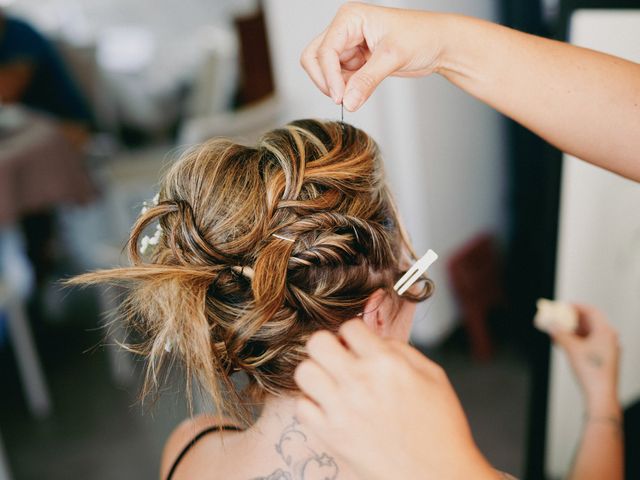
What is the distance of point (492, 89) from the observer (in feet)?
2.66

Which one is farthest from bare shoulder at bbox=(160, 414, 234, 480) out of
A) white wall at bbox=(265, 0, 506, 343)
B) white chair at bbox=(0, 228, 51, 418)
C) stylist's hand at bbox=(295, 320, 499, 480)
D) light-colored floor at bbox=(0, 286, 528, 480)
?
white chair at bbox=(0, 228, 51, 418)

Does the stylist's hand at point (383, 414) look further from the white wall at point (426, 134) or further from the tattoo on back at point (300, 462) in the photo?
the white wall at point (426, 134)

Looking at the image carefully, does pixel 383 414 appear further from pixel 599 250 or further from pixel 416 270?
pixel 599 250

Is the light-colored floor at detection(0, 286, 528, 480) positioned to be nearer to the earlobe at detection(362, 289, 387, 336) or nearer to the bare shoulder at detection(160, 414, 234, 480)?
the bare shoulder at detection(160, 414, 234, 480)

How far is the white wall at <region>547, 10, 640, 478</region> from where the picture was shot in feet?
3.72

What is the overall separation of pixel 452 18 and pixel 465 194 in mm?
1535

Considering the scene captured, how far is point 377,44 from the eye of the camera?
0.78 metres

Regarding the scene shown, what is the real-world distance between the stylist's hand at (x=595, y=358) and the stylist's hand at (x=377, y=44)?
56 centimetres

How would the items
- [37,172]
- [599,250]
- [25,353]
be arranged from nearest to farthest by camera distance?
[599,250], [25,353], [37,172]

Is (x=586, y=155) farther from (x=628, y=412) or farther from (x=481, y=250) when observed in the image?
(x=481, y=250)

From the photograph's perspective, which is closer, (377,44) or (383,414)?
Result: (383,414)

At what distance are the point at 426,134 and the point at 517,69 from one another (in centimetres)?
130

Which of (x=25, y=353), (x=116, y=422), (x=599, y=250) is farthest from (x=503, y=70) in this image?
(x=25, y=353)

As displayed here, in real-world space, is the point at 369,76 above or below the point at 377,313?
above
